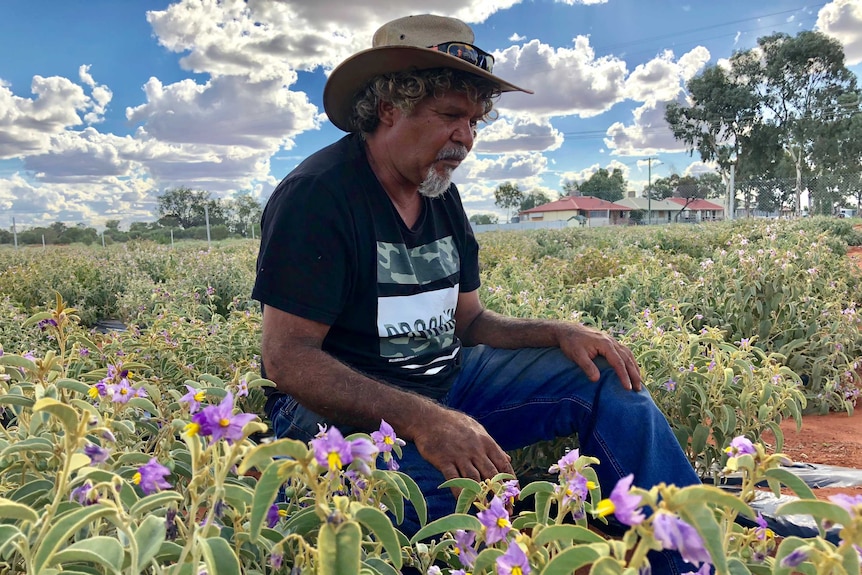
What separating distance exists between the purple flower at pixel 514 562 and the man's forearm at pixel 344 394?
81 cm

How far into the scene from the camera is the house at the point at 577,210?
5338 cm

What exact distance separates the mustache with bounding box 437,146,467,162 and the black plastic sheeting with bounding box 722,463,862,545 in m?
1.43

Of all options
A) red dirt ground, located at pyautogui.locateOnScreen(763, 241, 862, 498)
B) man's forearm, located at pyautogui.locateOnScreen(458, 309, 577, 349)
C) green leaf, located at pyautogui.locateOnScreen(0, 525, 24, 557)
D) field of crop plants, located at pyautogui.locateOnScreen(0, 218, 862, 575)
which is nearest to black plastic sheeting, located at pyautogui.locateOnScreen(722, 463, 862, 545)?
field of crop plants, located at pyautogui.locateOnScreen(0, 218, 862, 575)

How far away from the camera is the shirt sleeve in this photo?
183 centimetres

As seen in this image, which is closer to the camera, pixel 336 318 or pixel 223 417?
pixel 223 417

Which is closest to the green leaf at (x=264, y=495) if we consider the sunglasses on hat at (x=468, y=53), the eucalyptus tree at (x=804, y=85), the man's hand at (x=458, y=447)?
the man's hand at (x=458, y=447)

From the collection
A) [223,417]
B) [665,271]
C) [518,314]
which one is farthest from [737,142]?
[223,417]

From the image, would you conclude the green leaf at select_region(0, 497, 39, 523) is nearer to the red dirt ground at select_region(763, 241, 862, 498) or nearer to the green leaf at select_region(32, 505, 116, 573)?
the green leaf at select_region(32, 505, 116, 573)

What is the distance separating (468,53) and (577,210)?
5376 centimetres

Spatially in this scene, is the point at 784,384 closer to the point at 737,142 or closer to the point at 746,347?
the point at 746,347

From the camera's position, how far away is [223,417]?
0.75 meters

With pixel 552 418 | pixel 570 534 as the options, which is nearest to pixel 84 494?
pixel 570 534

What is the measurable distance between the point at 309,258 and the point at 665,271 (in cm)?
469

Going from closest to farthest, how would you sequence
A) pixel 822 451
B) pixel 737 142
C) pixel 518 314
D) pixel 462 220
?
pixel 462 220 → pixel 822 451 → pixel 518 314 → pixel 737 142
